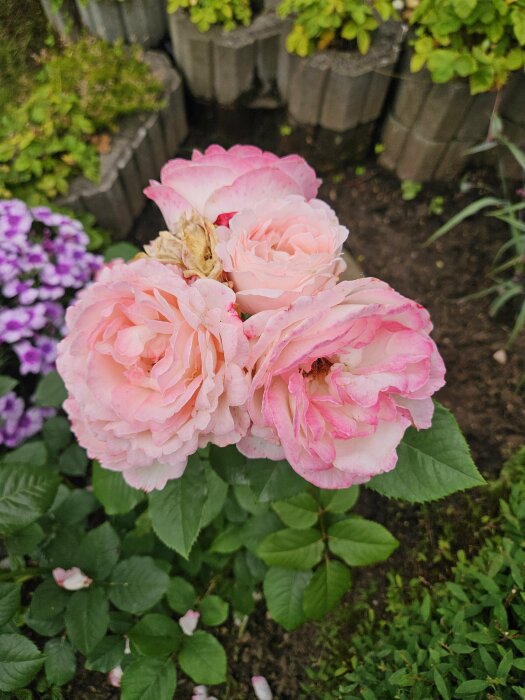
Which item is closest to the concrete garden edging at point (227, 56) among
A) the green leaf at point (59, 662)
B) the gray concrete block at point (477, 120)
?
the gray concrete block at point (477, 120)

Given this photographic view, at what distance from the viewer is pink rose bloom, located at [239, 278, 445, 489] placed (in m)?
0.54

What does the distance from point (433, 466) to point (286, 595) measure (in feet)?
1.71

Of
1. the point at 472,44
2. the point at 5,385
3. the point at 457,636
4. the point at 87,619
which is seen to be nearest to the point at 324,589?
the point at 457,636

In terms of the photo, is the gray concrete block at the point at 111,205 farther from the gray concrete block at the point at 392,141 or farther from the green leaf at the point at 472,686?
the green leaf at the point at 472,686

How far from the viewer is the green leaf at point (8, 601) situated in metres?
0.86

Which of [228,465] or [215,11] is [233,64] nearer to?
[215,11]

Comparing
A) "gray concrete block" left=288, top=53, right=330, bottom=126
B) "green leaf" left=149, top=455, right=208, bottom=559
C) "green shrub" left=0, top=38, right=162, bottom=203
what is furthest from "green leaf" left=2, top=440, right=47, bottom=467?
"gray concrete block" left=288, top=53, right=330, bottom=126

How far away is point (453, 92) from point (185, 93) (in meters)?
1.09

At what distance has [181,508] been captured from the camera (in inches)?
32.5

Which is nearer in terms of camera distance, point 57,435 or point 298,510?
point 298,510

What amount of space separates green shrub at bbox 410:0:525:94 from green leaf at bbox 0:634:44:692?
182cm

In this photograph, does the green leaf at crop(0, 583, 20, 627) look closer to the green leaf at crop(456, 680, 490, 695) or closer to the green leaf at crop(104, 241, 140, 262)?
the green leaf at crop(456, 680, 490, 695)

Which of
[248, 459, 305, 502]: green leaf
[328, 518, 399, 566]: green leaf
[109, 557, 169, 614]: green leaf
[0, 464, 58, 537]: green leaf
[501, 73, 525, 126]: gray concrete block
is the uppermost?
[501, 73, 525, 126]: gray concrete block

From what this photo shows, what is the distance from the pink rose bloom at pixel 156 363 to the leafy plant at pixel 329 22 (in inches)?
58.0
